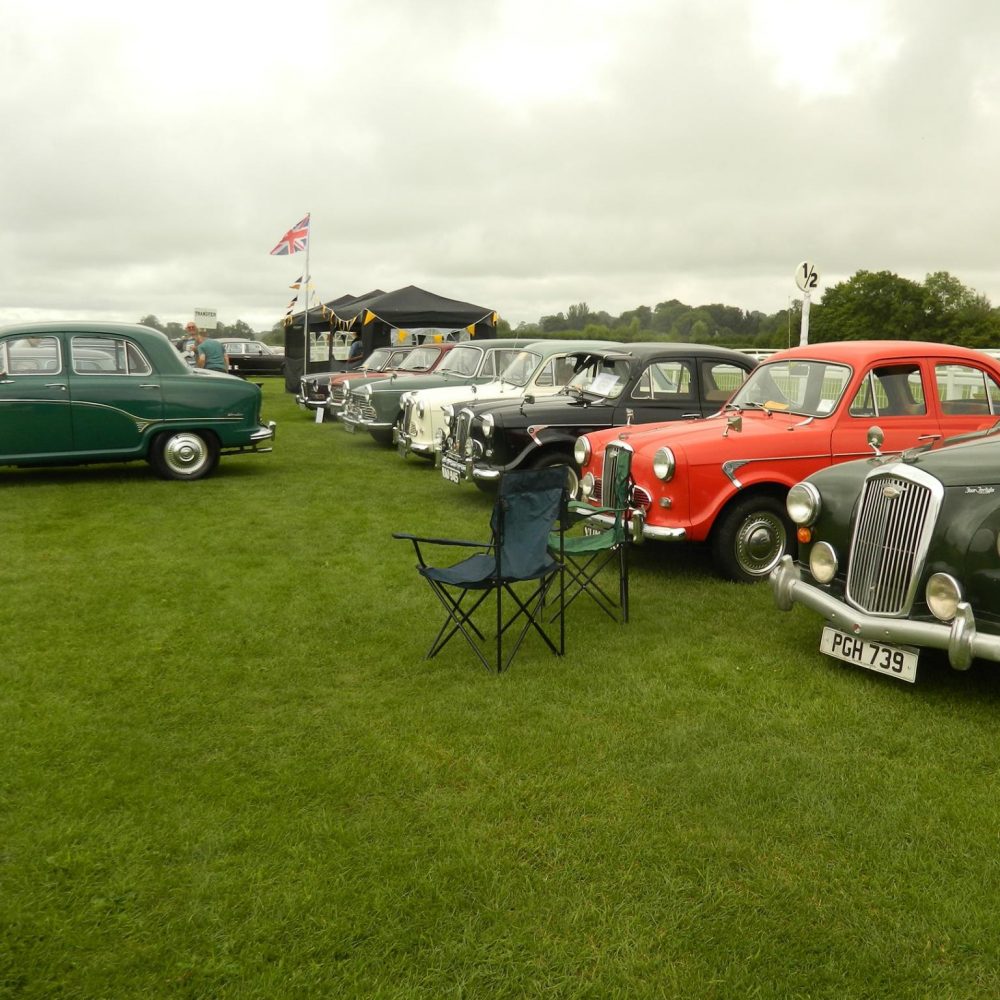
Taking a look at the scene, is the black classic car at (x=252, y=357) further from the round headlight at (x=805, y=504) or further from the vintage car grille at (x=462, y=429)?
the round headlight at (x=805, y=504)

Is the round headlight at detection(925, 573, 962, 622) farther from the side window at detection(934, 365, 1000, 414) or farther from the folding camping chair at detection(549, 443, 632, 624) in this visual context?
the side window at detection(934, 365, 1000, 414)

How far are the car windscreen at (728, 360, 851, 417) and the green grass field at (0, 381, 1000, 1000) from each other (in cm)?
164

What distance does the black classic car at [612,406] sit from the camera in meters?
9.34

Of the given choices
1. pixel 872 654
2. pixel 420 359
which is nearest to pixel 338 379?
pixel 420 359

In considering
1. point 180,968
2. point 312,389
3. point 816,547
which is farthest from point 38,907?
point 312,389

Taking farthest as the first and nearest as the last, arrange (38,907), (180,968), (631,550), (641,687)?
(631,550) → (641,687) → (38,907) → (180,968)

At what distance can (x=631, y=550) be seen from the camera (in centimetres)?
819

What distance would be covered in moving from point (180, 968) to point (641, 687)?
2.80 metres

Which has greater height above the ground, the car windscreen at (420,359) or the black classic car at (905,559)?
the car windscreen at (420,359)

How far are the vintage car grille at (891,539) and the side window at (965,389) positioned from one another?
2.77m

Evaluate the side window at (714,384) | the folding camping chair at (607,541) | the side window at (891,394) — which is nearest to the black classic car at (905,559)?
the folding camping chair at (607,541)

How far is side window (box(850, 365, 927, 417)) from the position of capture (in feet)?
23.5

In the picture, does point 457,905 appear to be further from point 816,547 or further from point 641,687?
point 816,547

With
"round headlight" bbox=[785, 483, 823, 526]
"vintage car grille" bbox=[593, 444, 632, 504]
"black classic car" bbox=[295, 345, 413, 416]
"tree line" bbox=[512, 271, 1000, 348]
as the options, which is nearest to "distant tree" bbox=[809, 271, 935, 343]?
"tree line" bbox=[512, 271, 1000, 348]
